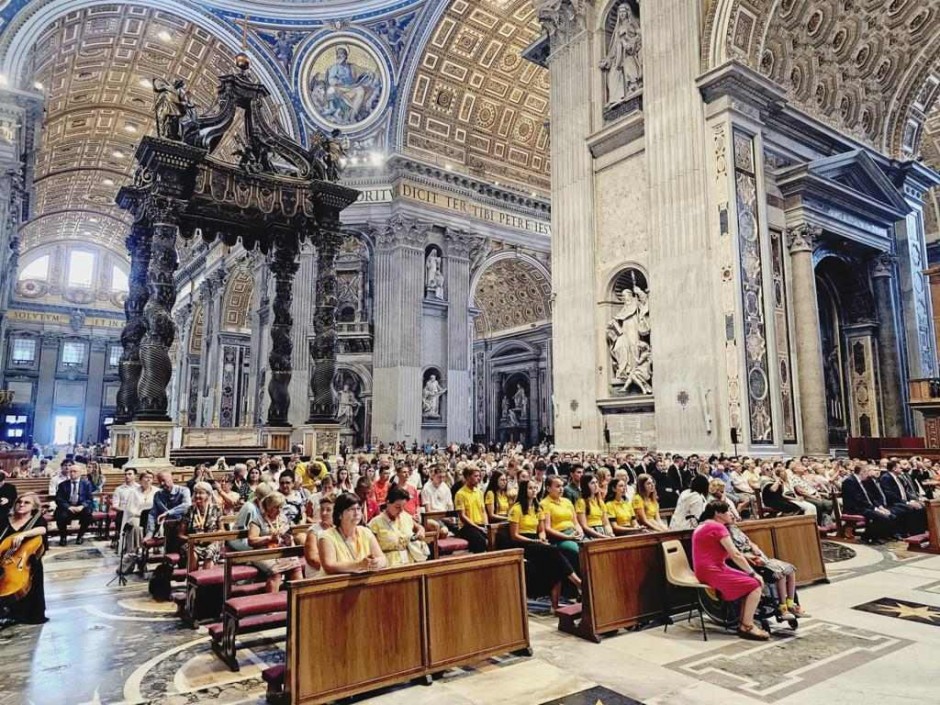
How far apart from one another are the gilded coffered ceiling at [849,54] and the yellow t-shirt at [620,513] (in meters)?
10.2

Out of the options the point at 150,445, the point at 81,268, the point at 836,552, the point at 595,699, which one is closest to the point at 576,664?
the point at 595,699

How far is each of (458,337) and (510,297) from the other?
27.6 feet

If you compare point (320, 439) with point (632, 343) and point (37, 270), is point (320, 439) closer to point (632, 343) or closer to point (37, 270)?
point (632, 343)

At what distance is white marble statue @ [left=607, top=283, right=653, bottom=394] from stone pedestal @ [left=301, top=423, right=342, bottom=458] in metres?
6.93

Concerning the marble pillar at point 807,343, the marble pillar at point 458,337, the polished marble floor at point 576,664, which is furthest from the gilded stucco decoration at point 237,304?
the polished marble floor at point 576,664

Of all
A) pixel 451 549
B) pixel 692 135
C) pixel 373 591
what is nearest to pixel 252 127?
pixel 692 135

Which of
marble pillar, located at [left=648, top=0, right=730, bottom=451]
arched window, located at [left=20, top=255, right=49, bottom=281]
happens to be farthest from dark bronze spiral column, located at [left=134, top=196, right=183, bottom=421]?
arched window, located at [left=20, top=255, right=49, bottom=281]

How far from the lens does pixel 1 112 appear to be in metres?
17.0

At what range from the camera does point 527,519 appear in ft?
19.7

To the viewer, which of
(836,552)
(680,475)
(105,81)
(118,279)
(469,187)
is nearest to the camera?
(836,552)

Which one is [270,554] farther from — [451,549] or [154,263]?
[154,263]

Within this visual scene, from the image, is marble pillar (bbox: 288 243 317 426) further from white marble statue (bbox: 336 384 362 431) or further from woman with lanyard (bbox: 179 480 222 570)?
woman with lanyard (bbox: 179 480 222 570)

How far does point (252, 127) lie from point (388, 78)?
12472 millimetres

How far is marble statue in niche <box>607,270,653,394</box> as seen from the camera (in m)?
13.5
